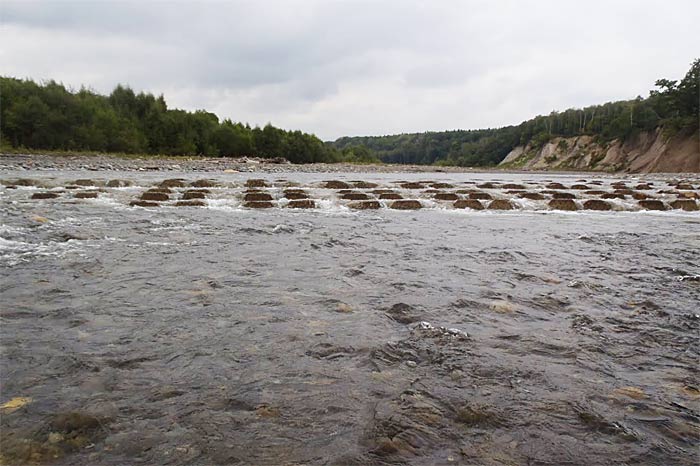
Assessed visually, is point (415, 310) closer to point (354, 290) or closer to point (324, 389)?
point (354, 290)

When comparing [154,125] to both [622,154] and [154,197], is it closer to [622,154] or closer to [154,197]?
[154,197]

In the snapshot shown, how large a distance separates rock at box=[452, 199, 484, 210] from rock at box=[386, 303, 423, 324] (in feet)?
29.5

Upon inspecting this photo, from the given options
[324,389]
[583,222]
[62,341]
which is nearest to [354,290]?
[324,389]

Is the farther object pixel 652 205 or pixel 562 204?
pixel 652 205

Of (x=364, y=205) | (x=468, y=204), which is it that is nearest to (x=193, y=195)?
(x=364, y=205)

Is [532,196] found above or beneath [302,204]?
above

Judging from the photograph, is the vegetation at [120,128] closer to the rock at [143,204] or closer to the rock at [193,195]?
the rock at [193,195]

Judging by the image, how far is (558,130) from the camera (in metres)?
105

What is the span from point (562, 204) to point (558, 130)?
105m

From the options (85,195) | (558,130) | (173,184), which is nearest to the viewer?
(85,195)

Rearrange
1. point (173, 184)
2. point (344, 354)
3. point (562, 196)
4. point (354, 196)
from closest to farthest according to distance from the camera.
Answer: point (344, 354), point (354, 196), point (562, 196), point (173, 184)

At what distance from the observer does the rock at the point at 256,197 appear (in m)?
12.5

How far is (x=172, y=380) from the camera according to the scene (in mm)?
2529

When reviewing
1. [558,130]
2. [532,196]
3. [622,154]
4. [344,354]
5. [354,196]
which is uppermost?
[558,130]
